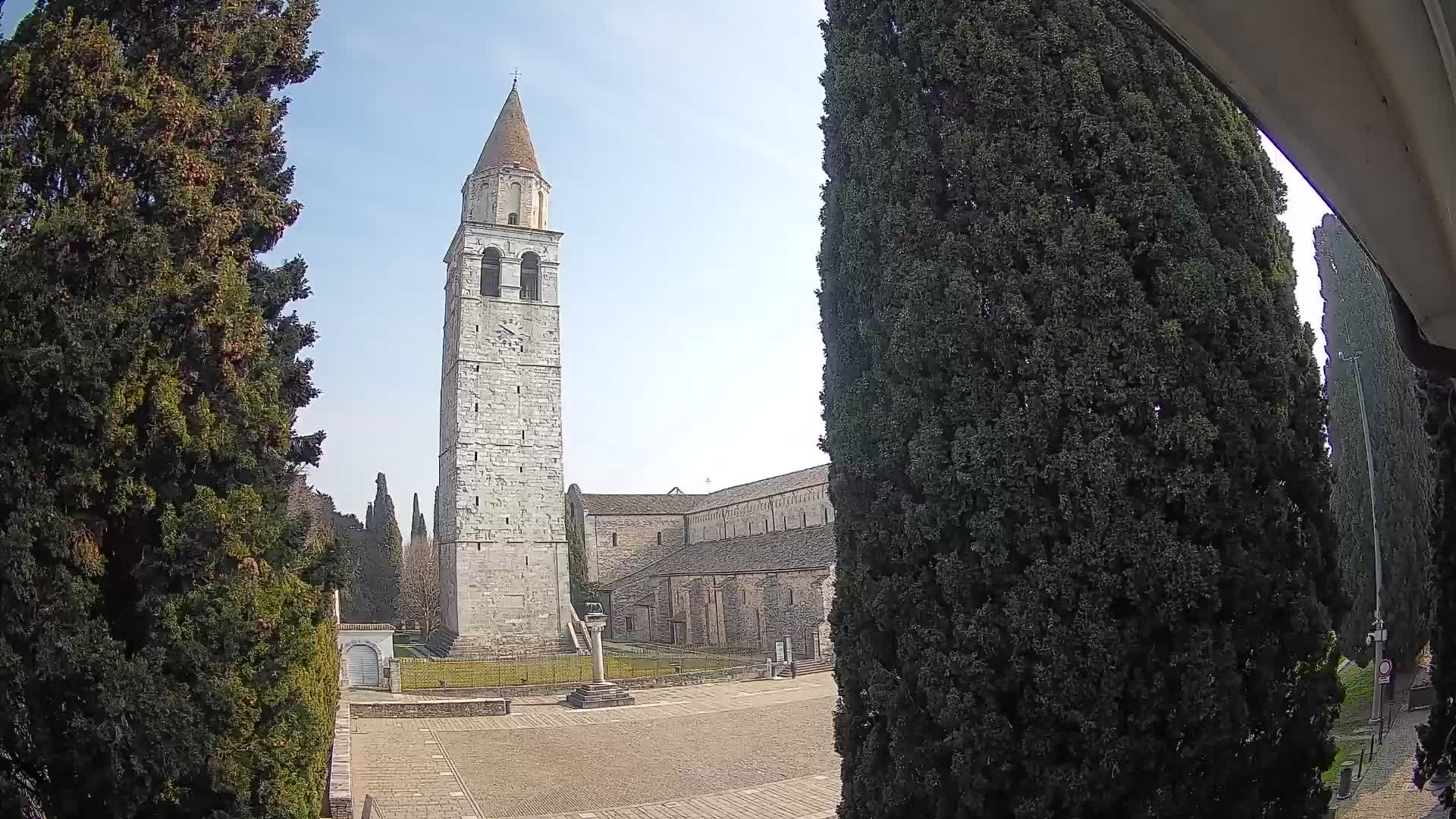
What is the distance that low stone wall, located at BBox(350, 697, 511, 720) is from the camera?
1938cm

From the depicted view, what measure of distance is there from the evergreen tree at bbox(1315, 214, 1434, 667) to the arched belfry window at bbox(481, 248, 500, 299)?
28788 millimetres

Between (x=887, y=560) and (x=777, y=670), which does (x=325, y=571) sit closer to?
(x=887, y=560)

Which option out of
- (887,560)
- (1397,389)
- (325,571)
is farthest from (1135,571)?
(1397,389)

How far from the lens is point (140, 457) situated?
15.7 ft

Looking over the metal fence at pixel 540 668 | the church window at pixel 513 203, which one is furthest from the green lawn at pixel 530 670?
the church window at pixel 513 203

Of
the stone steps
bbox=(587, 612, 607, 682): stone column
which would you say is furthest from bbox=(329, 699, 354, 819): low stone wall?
the stone steps

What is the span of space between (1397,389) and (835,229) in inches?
482

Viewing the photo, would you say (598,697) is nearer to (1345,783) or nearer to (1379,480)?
(1345,783)

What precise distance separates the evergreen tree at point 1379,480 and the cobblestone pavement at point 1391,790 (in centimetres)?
308

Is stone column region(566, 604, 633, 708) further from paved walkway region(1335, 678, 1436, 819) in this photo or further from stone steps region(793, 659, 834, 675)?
paved walkway region(1335, 678, 1436, 819)

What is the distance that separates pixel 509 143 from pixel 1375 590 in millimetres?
33253

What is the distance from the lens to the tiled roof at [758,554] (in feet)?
108

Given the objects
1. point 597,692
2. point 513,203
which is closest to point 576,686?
point 597,692

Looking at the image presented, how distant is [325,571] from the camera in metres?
5.62
